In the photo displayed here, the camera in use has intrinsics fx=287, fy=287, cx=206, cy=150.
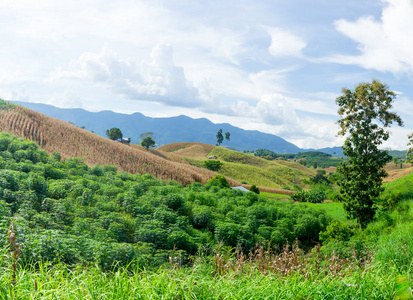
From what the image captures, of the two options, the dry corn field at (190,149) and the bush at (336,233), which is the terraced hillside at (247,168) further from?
the bush at (336,233)

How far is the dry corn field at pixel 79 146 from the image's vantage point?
77.9 ft

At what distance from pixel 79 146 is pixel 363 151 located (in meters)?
23.1

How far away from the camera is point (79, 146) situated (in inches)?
1040

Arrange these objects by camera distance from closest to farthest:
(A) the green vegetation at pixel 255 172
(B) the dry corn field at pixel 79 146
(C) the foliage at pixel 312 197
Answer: (B) the dry corn field at pixel 79 146 → (C) the foliage at pixel 312 197 → (A) the green vegetation at pixel 255 172

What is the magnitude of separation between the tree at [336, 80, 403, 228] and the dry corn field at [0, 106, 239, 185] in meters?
16.4

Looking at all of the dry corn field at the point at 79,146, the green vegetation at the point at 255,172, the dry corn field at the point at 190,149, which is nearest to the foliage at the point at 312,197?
the dry corn field at the point at 79,146

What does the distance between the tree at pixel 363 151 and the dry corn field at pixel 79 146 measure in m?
16.4

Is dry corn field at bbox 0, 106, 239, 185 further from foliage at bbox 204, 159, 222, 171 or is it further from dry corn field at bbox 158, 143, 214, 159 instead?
dry corn field at bbox 158, 143, 214, 159

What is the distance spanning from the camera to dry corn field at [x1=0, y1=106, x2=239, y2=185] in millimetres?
23745

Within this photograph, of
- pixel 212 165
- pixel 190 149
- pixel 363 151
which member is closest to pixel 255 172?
pixel 212 165

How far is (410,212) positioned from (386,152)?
12.0 feet

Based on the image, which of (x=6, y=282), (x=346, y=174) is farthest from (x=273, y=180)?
(x=6, y=282)

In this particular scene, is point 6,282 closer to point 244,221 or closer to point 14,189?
point 14,189

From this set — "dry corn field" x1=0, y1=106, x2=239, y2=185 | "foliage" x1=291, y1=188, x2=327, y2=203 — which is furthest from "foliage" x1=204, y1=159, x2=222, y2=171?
"foliage" x1=291, y1=188, x2=327, y2=203
